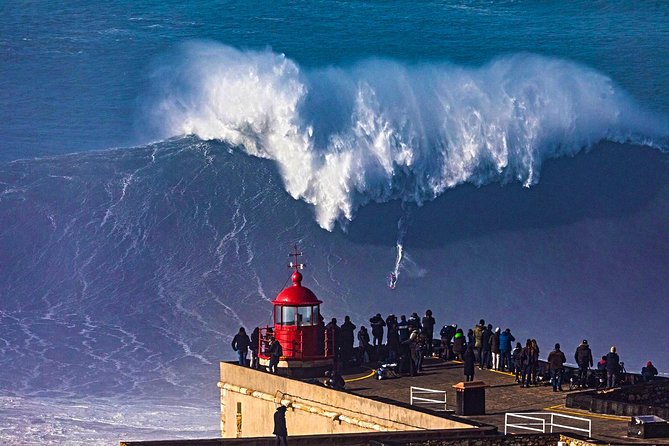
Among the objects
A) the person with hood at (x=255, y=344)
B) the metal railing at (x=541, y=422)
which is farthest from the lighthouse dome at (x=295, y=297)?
the metal railing at (x=541, y=422)

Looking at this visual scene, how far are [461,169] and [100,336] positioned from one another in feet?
37.6

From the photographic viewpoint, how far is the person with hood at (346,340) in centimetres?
3503

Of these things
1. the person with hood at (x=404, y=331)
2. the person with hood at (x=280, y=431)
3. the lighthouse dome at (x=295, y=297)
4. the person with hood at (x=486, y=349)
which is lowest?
the person with hood at (x=280, y=431)

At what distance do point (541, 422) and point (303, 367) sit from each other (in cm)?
635

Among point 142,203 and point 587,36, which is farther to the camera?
point 587,36

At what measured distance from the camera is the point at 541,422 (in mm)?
28766

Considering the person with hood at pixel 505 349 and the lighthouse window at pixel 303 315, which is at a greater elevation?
the lighthouse window at pixel 303 315

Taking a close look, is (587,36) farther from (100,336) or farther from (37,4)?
(100,336)

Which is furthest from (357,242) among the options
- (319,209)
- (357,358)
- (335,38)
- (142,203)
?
(335,38)

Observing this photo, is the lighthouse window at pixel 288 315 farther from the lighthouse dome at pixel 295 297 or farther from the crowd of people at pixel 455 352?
the crowd of people at pixel 455 352

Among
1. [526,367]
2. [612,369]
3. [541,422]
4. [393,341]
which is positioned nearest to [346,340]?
[393,341]

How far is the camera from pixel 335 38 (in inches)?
2795

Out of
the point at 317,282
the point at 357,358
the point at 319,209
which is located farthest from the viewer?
the point at 319,209

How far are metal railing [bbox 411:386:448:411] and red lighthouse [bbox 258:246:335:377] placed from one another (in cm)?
255
